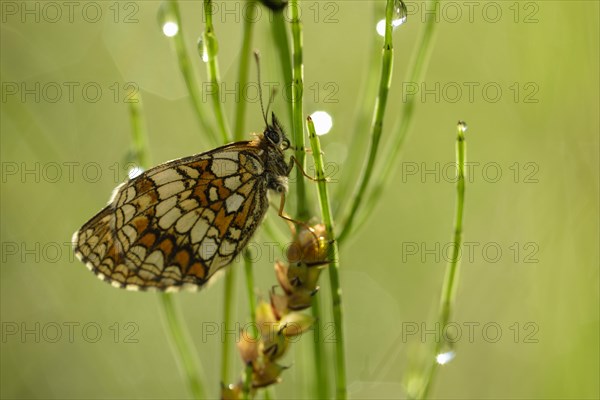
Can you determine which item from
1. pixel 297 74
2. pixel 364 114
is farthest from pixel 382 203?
pixel 297 74

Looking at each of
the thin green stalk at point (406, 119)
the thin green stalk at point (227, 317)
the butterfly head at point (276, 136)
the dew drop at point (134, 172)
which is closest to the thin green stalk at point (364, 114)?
the thin green stalk at point (406, 119)

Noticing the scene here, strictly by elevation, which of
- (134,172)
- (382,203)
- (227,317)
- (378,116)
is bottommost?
(227,317)

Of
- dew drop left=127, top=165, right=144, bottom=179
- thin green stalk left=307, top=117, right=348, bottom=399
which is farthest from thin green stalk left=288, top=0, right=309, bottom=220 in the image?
dew drop left=127, top=165, right=144, bottom=179

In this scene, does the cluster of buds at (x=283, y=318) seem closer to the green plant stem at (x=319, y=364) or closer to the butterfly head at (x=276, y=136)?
the green plant stem at (x=319, y=364)

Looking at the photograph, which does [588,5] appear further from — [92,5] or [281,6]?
[92,5]

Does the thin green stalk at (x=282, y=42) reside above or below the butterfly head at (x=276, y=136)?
above

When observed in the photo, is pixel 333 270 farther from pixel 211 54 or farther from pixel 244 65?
pixel 244 65

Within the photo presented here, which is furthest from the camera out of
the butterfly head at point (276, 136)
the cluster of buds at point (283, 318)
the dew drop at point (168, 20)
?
the butterfly head at point (276, 136)
